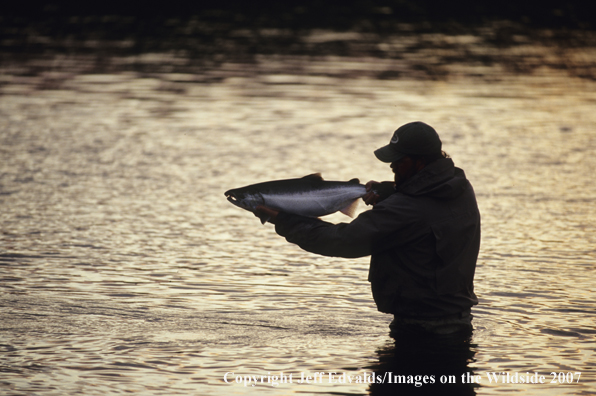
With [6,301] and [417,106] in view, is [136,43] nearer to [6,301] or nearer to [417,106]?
[417,106]

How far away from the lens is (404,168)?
6.36 m

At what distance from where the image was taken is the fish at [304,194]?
638 centimetres

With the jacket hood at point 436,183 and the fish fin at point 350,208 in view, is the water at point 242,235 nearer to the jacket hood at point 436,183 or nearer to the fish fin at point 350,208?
the fish fin at point 350,208

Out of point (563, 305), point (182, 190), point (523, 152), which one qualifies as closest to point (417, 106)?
point (523, 152)

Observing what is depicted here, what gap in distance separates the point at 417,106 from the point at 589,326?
1277 centimetres

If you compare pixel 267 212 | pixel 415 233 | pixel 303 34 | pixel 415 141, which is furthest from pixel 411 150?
pixel 303 34

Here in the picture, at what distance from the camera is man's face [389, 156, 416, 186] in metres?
6.35

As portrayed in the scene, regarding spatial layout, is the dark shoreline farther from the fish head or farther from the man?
the fish head

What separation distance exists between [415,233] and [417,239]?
0.05 m

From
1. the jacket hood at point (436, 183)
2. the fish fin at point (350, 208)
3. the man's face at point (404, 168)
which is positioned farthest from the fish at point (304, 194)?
the jacket hood at point (436, 183)

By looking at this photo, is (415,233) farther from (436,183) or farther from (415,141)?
(415,141)

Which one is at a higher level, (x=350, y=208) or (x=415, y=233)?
(x=350, y=208)

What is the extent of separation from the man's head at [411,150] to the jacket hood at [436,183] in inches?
2.9

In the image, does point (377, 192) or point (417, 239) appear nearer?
point (417, 239)
